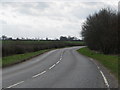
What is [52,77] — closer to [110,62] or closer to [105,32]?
[110,62]

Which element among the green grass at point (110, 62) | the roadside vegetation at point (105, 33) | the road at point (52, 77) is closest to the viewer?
the road at point (52, 77)

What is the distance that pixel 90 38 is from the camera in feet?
168

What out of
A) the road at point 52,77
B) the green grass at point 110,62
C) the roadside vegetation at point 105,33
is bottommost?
the green grass at point 110,62

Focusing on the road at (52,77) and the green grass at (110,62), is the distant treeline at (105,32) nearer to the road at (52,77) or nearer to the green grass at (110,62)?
the green grass at (110,62)

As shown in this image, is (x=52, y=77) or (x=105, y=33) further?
(x=105, y=33)

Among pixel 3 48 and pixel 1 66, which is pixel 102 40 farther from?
pixel 1 66

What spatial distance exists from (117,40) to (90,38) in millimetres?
11680

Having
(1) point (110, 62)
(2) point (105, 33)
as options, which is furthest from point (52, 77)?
(2) point (105, 33)

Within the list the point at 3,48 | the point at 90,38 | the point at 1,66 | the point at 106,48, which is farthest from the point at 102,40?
the point at 1,66

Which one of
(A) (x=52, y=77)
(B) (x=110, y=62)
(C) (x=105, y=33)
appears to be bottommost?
(B) (x=110, y=62)

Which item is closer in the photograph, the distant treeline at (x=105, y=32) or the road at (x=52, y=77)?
the road at (x=52, y=77)

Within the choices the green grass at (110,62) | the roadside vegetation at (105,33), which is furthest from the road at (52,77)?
the roadside vegetation at (105,33)

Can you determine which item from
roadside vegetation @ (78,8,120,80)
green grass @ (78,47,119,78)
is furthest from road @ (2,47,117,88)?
roadside vegetation @ (78,8,120,80)

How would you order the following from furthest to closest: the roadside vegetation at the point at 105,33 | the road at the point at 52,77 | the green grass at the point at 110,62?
the roadside vegetation at the point at 105,33
the green grass at the point at 110,62
the road at the point at 52,77
